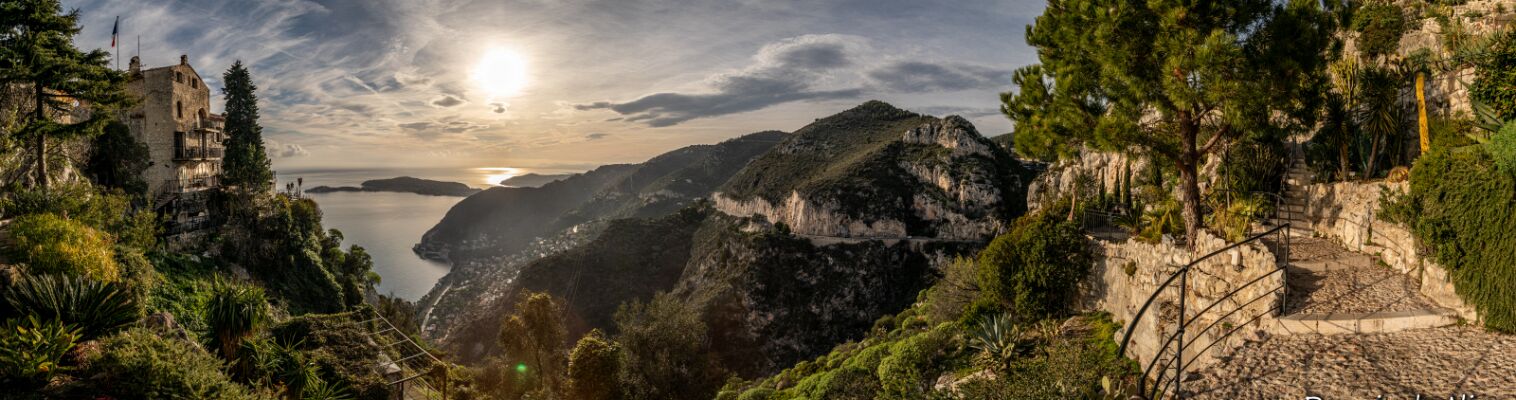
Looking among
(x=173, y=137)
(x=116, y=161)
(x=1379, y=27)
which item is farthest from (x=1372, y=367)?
(x=173, y=137)

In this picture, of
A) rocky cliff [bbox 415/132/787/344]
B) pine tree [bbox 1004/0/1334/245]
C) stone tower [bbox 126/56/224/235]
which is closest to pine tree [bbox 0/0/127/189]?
stone tower [bbox 126/56/224/235]

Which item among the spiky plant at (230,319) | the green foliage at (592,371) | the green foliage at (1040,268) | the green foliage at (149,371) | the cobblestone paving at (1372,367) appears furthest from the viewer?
the green foliage at (592,371)

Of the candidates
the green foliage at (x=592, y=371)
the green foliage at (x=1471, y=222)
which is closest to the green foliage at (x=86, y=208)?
the green foliage at (x=592, y=371)

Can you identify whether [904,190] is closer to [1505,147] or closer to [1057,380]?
[1505,147]

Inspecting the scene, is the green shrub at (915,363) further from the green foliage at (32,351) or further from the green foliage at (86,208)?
the green foliage at (86,208)

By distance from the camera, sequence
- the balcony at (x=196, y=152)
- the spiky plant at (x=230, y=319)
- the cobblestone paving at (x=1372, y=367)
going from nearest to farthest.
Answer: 1. the cobblestone paving at (x=1372, y=367)
2. the spiky plant at (x=230, y=319)
3. the balcony at (x=196, y=152)

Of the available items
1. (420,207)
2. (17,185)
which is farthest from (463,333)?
(420,207)

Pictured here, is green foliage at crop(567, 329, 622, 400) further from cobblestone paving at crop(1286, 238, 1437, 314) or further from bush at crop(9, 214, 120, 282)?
cobblestone paving at crop(1286, 238, 1437, 314)
